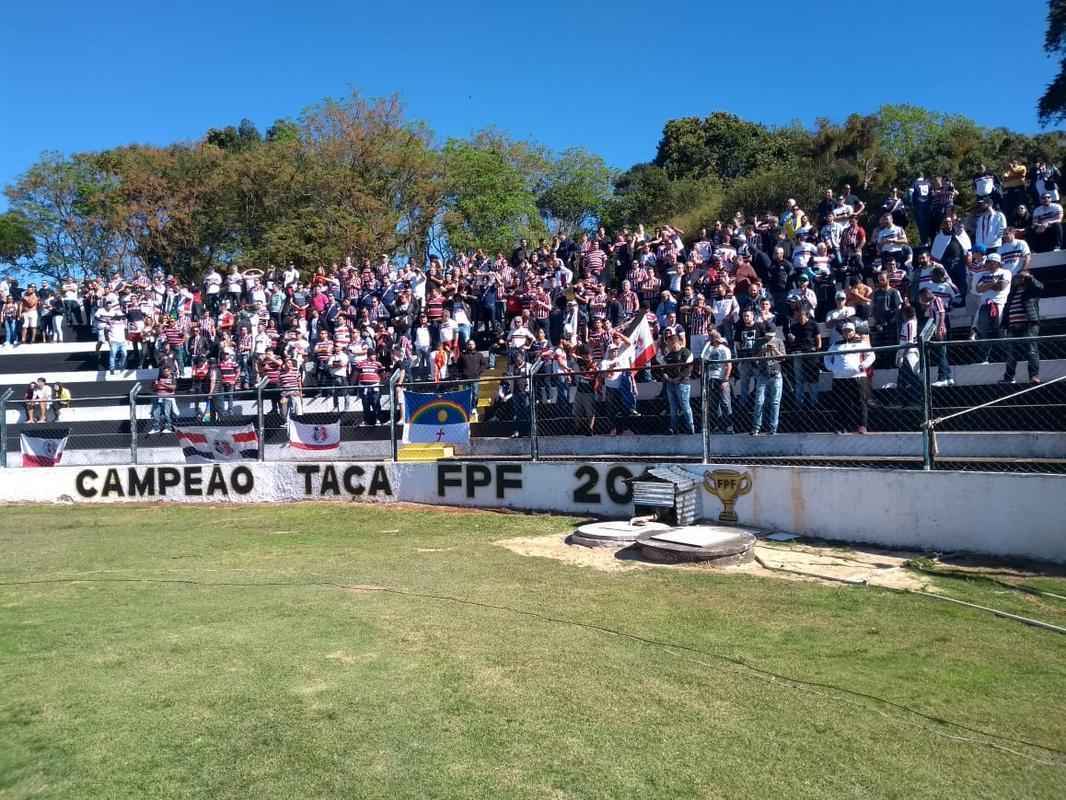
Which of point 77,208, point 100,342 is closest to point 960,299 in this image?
point 100,342

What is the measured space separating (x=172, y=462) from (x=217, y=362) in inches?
194

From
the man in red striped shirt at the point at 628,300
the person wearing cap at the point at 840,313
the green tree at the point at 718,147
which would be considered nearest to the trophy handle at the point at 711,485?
the person wearing cap at the point at 840,313

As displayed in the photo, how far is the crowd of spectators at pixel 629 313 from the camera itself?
13.2 meters

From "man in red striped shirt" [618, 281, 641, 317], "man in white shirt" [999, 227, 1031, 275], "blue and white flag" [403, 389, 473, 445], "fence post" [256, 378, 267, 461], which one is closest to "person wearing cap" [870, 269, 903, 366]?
"man in white shirt" [999, 227, 1031, 275]

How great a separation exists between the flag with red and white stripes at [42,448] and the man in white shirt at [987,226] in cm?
1785

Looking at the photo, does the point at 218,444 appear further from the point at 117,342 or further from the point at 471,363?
the point at 117,342

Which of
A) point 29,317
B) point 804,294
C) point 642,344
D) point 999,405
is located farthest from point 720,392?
point 29,317

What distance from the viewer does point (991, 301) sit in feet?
42.7

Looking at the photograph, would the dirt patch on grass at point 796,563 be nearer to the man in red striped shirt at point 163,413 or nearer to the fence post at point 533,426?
the fence post at point 533,426

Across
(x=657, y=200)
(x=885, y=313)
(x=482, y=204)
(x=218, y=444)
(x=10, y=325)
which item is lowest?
(x=218, y=444)

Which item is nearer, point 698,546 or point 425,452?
point 698,546

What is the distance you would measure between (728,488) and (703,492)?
1.21 feet

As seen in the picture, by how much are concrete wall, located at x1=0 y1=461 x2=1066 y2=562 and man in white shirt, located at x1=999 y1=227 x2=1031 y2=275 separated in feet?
18.1

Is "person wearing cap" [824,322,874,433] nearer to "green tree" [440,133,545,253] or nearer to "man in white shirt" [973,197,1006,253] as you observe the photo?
"man in white shirt" [973,197,1006,253]
